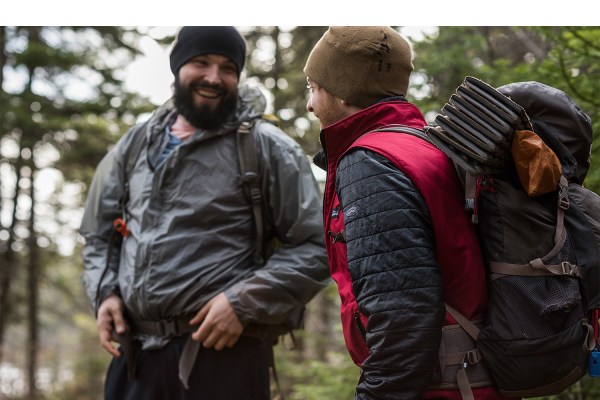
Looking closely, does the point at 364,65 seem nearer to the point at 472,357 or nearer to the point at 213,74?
the point at 472,357

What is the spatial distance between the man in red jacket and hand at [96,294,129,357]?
1.85 meters

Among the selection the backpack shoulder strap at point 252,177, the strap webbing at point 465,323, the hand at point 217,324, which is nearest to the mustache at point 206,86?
the backpack shoulder strap at point 252,177

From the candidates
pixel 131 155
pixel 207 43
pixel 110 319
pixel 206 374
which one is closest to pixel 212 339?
pixel 206 374

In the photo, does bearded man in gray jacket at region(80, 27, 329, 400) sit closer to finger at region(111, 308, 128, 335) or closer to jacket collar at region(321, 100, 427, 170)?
finger at region(111, 308, 128, 335)

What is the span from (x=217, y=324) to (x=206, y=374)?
34cm

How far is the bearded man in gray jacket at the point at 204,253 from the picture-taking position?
3719mm

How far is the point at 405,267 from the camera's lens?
2168 mm

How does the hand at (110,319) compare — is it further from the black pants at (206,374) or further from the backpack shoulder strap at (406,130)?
the backpack shoulder strap at (406,130)

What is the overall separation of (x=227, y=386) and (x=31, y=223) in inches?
443

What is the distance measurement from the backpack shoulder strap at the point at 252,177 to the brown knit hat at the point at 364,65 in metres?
1.29

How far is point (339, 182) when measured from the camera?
7.97 ft

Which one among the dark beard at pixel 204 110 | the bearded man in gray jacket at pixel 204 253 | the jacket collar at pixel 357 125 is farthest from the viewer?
the dark beard at pixel 204 110

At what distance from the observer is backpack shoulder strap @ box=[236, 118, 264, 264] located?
388 centimetres
